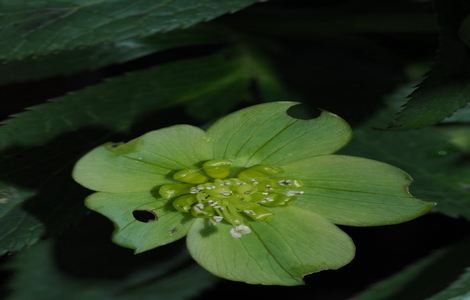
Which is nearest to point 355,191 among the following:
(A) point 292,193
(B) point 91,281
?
(A) point 292,193

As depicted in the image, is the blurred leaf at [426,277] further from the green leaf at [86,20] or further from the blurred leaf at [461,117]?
the green leaf at [86,20]

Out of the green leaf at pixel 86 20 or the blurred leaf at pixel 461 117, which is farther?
the blurred leaf at pixel 461 117

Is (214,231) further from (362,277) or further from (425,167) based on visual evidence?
(362,277)

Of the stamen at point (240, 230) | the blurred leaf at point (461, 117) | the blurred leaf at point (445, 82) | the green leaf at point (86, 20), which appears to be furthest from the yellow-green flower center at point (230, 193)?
the blurred leaf at point (461, 117)

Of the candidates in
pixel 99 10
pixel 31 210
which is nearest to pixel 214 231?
pixel 31 210

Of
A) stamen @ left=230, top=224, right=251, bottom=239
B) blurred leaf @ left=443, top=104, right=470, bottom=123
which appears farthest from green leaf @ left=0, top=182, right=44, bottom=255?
blurred leaf @ left=443, top=104, right=470, bottom=123

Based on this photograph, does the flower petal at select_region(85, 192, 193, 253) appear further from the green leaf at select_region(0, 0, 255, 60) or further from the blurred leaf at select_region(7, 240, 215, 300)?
the blurred leaf at select_region(7, 240, 215, 300)

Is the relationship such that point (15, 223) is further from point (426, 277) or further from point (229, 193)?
point (426, 277)
